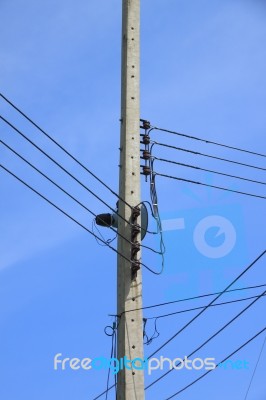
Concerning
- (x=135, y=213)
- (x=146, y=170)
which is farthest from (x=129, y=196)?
(x=146, y=170)

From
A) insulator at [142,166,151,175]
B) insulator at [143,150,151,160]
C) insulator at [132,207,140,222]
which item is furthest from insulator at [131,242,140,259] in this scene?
insulator at [143,150,151,160]

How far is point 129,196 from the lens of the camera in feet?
27.0

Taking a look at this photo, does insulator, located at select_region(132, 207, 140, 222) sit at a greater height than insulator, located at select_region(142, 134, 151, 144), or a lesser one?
lesser

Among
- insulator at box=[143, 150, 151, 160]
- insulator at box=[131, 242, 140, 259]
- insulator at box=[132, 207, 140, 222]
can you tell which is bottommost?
insulator at box=[131, 242, 140, 259]

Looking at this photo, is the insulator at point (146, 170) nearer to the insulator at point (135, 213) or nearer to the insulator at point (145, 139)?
the insulator at point (145, 139)

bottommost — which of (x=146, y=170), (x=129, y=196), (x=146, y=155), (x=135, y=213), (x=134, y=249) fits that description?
(x=134, y=249)

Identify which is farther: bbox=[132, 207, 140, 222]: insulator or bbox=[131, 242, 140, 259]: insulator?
bbox=[132, 207, 140, 222]: insulator

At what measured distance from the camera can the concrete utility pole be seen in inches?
298

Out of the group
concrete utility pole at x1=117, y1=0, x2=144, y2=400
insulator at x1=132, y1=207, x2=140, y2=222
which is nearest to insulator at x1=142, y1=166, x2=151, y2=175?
concrete utility pole at x1=117, y1=0, x2=144, y2=400

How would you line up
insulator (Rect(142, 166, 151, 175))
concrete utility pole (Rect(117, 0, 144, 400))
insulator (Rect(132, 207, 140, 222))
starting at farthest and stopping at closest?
1. insulator (Rect(142, 166, 151, 175))
2. insulator (Rect(132, 207, 140, 222))
3. concrete utility pole (Rect(117, 0, 144, 400))

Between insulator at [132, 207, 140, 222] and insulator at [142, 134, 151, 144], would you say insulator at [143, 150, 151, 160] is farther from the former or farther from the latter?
insulator at [132, 207, 140, 222]

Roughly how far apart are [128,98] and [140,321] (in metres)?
2.55

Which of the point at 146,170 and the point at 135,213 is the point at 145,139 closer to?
the point at 146,170

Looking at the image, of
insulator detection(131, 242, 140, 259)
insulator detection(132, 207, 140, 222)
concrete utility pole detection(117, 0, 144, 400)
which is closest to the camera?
concrete utility pole detection(117, 0, 144, 400)
